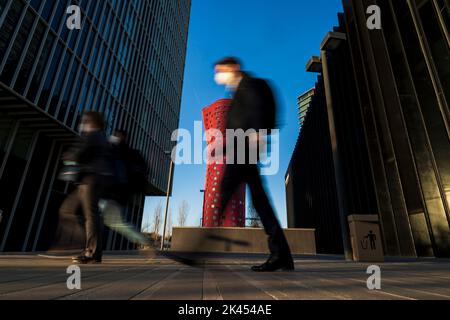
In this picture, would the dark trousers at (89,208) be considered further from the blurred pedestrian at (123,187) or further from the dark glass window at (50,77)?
the dark glass window at (50,77)

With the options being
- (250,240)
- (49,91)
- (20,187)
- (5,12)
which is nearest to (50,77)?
(49,91)

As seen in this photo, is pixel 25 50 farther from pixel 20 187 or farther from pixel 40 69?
pixel 20 187

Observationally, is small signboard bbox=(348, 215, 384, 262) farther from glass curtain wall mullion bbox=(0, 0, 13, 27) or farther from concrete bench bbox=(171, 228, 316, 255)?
glass curtain wall mullion bbox=(0, 0, 13, 27)

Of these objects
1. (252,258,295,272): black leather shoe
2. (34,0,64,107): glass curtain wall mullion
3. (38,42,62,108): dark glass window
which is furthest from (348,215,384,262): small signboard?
(38,42,62,108): dark glass window

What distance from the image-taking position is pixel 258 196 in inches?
99.5

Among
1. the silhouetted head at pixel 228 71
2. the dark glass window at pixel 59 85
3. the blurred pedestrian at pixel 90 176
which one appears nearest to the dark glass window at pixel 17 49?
the dark glass window at pixel 59 85

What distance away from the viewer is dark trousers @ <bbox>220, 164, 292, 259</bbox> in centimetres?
238

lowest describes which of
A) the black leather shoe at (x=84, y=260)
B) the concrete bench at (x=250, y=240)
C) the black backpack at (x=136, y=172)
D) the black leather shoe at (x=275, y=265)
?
the black leather shoe at (x=84, y=260)

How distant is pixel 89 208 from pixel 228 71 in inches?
97.8

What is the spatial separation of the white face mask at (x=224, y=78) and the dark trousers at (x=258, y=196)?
41.3 inches

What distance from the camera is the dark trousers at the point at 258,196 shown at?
2.38 meters

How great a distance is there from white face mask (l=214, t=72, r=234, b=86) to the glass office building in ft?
38.0

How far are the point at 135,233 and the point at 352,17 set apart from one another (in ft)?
55.1
